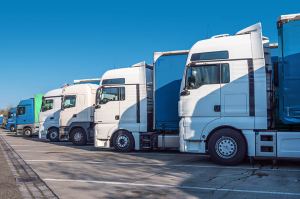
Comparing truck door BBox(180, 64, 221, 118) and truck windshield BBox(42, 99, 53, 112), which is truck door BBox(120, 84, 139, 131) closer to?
truck door BBox(180, 64, 221, 118)

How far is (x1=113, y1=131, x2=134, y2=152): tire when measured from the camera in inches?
581

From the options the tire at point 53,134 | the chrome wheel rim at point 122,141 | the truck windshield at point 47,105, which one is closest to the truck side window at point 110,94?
the chrome wheel rim at point 122,141

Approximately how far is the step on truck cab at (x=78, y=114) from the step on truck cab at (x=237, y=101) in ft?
30.9

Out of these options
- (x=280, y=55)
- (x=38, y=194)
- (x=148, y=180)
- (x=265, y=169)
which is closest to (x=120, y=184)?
(x=148, y=180)

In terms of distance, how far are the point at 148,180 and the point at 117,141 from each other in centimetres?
658

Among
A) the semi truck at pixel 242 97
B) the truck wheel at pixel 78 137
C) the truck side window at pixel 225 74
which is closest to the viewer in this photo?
the semi truck at pixel 242 97

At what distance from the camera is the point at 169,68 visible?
45.2 feet

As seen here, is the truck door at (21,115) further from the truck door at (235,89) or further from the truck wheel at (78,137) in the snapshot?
the truck door at (235,89)

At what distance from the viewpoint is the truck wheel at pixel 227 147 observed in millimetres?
10470

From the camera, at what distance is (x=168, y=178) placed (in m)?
8.73

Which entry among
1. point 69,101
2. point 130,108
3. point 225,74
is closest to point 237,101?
point 225,74

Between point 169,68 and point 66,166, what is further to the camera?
point 169,68

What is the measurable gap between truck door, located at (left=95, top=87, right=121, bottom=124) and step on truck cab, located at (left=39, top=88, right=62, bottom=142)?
7.51 metres

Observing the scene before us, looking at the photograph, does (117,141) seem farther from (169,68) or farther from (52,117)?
(52,117)
